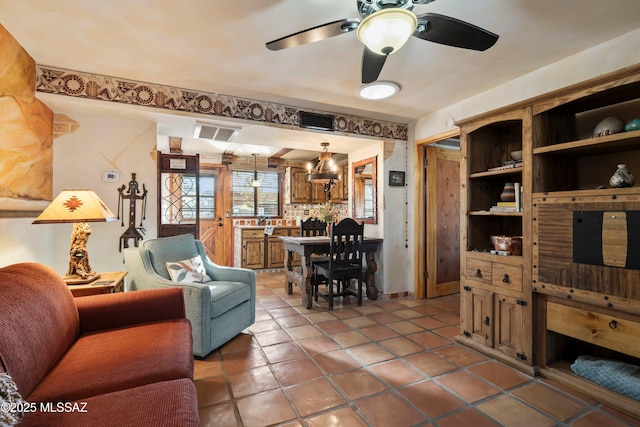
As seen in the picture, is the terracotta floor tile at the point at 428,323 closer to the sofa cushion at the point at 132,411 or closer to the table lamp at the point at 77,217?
the sofa cushion at the point at 132,411

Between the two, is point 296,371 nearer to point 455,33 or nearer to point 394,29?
point 394,29

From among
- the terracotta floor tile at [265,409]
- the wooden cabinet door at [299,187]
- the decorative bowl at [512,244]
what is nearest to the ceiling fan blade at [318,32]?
the decorative bowl at [512,244]

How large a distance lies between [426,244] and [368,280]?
0.90 metres

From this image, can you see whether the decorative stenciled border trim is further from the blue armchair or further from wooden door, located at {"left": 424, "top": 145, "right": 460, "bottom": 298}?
the blue armchair

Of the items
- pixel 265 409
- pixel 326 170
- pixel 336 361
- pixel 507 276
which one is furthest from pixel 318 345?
pixel 326 170

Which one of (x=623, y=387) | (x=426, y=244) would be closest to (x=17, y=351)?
(x=623, y=387)

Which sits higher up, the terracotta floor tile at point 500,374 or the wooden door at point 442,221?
the wooden door at point 442,221

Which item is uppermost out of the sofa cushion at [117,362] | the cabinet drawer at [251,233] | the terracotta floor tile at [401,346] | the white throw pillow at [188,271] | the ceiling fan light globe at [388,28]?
the ceiling fan light globe at [388,28]

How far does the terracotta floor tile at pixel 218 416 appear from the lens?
158 cm

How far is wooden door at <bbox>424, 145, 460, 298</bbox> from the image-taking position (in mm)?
3963

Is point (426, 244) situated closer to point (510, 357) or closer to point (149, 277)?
point (510, 357)

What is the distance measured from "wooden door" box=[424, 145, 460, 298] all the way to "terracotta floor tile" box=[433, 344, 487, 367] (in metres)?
1.48

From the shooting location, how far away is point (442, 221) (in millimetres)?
4102

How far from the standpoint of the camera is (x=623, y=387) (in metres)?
1.75
